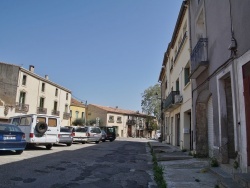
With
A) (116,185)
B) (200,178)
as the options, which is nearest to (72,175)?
(116,185)

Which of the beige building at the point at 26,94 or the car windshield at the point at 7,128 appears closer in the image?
the car windshield at the point at 7,128

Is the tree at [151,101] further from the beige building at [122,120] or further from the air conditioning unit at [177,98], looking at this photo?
the air conditioning unit at [177,98]

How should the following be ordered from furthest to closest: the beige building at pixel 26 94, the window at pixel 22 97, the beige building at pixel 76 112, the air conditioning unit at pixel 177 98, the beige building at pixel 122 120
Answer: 1. the beige building at pixel 122 120
2. the beige building at pixel 76 112
3. the window at pixel 22 97
4. the beige building at pixel 26 94
5. the air conditioning unit at pixel 177 98

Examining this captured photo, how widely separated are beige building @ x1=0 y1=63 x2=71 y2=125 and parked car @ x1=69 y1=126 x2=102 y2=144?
1325cm

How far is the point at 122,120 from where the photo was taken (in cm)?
6594

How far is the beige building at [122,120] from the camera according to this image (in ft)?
203

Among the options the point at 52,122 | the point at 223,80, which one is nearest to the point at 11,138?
the point at 52,122

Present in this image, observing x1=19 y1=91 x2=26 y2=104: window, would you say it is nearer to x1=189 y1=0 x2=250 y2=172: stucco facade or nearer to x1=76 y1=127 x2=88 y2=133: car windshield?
x1=76 y1=127 x2=88 y2=133: car windshield

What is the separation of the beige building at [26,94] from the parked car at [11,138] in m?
21.8

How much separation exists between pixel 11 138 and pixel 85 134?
12.6m

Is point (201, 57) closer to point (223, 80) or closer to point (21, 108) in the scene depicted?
point (223, 80)

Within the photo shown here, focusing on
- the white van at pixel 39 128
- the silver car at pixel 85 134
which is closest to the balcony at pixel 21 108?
the silver car at pixel 85 134

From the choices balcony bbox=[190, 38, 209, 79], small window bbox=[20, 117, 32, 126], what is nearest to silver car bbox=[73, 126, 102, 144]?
small window bbox=[20, 117, 32, 126]

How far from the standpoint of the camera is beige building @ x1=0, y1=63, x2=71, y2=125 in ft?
107
